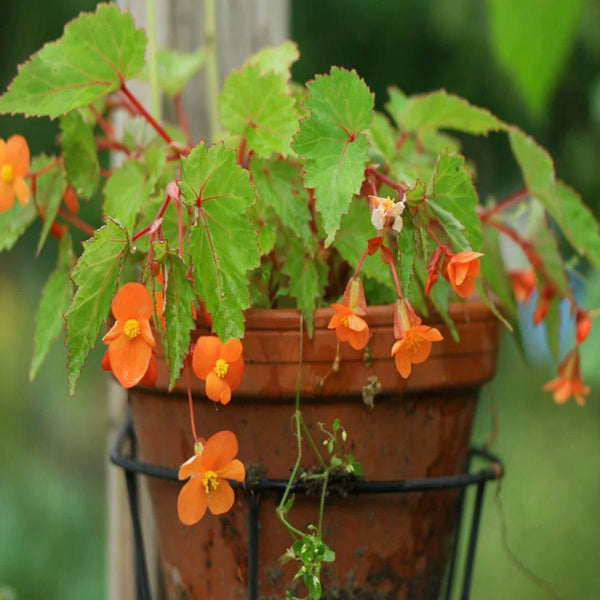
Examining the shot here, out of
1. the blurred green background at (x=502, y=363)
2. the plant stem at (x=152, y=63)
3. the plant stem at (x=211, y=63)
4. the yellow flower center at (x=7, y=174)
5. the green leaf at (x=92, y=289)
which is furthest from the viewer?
the blurred green background at (x=502, y=363)

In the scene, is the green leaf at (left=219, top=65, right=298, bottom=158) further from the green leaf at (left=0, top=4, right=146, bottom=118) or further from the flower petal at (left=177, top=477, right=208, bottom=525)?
the flower petal at (left=177, top=477, right=208, bottom=525)

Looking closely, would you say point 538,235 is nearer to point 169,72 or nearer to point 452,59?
point 169,72

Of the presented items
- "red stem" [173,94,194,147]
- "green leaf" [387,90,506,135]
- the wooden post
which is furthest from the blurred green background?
"green leaf" [387,90,506,135]

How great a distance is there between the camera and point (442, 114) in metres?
0.91

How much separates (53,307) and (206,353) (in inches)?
9.9

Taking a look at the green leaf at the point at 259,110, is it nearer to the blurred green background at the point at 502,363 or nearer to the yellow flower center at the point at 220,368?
the yellow flower center at the point at 220,368

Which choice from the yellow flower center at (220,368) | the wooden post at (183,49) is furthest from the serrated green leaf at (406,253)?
the wooden post at (183,49)

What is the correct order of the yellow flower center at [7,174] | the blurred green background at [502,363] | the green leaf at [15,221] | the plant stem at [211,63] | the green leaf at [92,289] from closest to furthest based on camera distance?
the green leaf at [92,289] < the yellow flower center at [7,174] < the green leaf at [15,221] < the plant stem at [211,63] < the blurred green background at [502,363]

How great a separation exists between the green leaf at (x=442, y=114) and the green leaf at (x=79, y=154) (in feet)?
1.00

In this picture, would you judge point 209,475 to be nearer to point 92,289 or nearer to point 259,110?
point 92,289

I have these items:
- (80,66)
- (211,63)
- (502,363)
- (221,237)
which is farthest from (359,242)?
(502,363)

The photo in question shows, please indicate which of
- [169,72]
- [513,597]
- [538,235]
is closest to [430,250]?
[538,235]

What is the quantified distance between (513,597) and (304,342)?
1988mm

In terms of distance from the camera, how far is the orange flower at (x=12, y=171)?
766 millimetres
